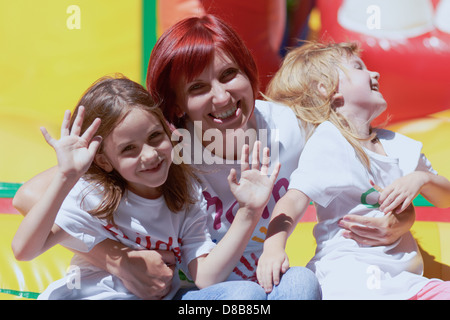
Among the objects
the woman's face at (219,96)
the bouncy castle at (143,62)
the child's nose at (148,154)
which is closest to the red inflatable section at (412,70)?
the bouncy castle at (143,62)

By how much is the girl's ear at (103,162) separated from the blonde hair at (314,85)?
456 mm

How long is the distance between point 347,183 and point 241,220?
9.7 inches

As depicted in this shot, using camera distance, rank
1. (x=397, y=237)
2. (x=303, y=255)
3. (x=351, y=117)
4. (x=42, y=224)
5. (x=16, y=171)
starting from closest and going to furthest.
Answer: (x=42, y=224) < (x=397, y=237) < (x=351, y=117) < (x=303, y=255) < (x=16, y=171)

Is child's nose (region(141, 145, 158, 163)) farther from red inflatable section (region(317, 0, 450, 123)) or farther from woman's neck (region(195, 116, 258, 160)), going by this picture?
red inflatable section (region(317, 0, 450, 123))

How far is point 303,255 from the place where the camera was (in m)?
1.40

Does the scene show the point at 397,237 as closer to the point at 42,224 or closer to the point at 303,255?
the point at 303,255

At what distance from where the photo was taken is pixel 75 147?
3.10ft

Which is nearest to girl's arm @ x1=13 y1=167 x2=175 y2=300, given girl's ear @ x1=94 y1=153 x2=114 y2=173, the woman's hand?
girl's ear @ x1=94 y1=153 x2=114 y2=173

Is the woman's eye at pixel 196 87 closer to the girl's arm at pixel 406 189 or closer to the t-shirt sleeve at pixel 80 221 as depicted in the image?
the t-shirt sleeve at pixel 80 221

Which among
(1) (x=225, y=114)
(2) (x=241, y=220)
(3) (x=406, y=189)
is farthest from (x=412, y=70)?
(2) (x=241, y=220)

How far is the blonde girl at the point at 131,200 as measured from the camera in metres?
1.02

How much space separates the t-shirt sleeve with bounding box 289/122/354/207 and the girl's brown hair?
0.23 meters
